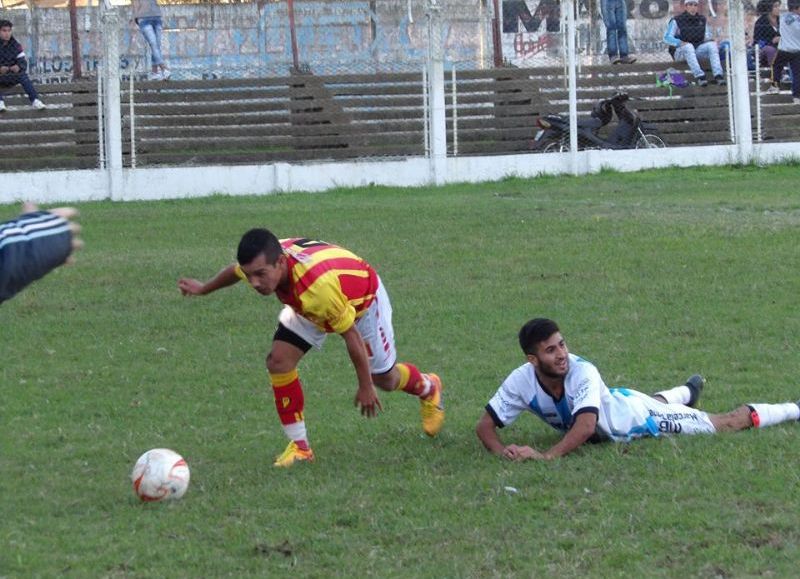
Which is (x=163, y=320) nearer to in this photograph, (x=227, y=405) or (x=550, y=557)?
(x=227, y=405)

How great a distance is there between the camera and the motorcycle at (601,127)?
20.9 m

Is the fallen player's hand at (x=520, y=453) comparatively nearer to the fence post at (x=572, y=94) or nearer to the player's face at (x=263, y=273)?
the player's face at (x=263, y=273)

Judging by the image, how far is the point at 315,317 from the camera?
261 inches

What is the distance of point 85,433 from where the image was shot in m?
7.58

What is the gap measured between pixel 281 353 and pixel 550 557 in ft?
7.09


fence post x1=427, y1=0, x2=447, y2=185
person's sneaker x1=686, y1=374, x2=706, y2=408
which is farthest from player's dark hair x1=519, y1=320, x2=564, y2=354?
fence post x1=427, y1=0, x2=447, y2=185

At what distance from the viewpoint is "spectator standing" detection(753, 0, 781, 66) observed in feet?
76.2

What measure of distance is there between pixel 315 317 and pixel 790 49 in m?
17.2

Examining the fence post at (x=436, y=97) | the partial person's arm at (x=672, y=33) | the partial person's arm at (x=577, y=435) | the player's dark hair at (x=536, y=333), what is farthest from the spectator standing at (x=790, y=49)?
the partial person's arm at (x=577, y=435)

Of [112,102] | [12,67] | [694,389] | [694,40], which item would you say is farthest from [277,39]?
[694,389]

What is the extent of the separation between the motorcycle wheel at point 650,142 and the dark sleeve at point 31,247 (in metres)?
17.5

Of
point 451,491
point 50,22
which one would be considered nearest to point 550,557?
point 451,491

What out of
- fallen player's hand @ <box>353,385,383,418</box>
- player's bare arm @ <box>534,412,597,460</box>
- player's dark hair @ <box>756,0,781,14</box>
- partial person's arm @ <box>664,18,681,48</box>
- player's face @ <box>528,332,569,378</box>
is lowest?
player's bare arm @ <box>534,412,597,460</box>

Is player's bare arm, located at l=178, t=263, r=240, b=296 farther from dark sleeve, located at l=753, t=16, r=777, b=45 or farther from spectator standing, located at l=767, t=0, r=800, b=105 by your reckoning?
dark sleeve, located at l=753, t=16, r=777, b=45
